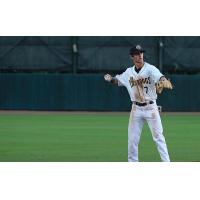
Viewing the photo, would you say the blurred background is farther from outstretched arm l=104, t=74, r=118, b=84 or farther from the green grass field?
outstretched arm l=104, t=74, r=118, b=84

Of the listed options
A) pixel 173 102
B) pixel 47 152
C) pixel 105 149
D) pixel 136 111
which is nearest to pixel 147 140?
pixel 105 149

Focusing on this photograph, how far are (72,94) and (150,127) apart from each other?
63.7 ft

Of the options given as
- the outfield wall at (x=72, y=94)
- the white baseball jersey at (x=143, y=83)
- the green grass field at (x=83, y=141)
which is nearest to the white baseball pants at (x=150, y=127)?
the white baseball jersey at (x=143, y=83)

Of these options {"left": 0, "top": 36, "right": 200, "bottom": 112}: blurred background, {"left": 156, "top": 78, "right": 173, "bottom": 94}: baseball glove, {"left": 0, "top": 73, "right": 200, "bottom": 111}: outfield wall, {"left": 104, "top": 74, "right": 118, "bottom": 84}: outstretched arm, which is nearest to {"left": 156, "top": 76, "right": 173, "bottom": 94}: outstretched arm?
{"left": 156, "top": 78, "right": 173, "bottom": 94}: baseball glove

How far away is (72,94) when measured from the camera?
30000mm

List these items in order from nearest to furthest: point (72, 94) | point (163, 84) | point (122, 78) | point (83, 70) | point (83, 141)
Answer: point (163, 84) < point (122, 78) < point (83, 141) < point (72, 94) < point (83, 70)

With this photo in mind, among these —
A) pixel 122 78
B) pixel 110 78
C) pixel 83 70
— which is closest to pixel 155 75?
pixel 122 78

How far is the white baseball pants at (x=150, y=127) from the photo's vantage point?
10570mm

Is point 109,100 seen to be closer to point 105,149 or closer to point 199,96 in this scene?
point 199,96

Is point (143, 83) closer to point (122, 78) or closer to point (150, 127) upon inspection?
point (122, 78)

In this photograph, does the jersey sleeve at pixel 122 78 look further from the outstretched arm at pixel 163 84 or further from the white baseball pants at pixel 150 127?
the outstretched arm at pixel 163 84

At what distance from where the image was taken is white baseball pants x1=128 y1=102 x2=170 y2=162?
10570 mm

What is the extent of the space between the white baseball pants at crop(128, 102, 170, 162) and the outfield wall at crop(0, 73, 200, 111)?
18832 millimetres

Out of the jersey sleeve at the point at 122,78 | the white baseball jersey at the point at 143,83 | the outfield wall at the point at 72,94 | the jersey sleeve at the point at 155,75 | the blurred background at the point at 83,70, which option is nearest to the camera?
the jersey sleeve at the point at 155,75
